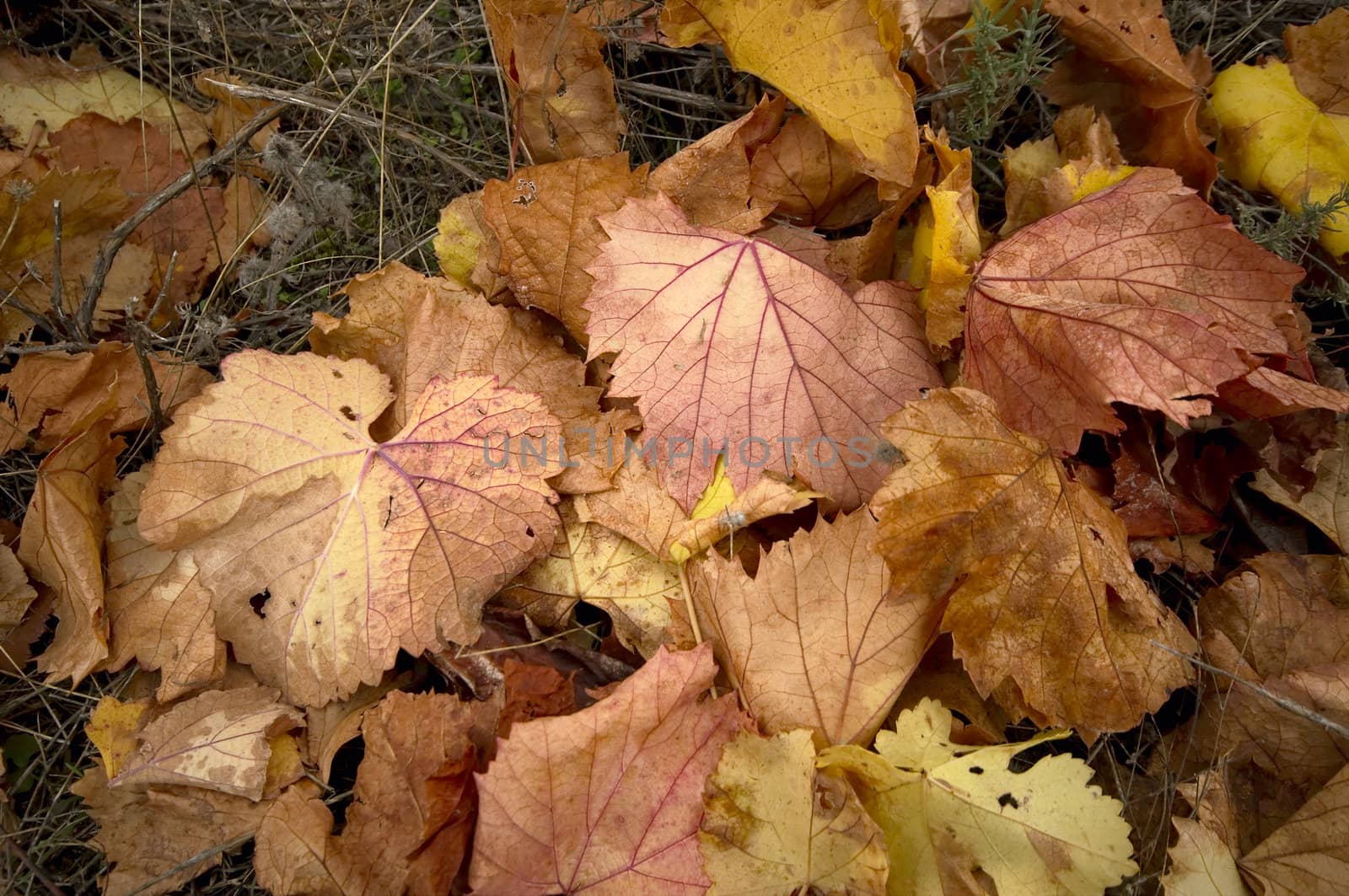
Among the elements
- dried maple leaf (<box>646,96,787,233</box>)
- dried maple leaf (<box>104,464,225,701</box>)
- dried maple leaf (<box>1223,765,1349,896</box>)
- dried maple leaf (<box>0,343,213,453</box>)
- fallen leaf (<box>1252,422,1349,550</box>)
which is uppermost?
dried maple leaf (<box>646,96,787,233</box>)

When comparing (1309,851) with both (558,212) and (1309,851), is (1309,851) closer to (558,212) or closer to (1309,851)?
(1309,851)

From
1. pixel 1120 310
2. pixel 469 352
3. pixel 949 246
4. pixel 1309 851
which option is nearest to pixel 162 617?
pixel 469 352

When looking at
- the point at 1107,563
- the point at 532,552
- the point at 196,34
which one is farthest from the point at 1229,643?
the point at 196,34

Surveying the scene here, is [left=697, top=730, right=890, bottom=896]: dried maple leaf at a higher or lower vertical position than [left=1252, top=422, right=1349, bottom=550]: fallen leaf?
lower

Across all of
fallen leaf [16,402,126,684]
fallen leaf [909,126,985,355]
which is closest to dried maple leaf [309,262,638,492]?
fallen leaf [16,402,126,684]

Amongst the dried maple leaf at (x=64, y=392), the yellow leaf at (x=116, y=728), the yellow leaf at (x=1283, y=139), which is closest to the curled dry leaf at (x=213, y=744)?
the yellow leaf at (x=116, y=728)

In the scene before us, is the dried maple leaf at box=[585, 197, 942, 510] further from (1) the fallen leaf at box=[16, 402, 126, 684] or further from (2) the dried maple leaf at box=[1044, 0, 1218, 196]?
(1) the fallen leaf at box=[16, 402, 126, 684]
